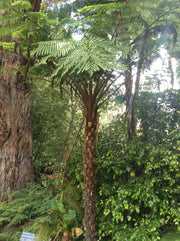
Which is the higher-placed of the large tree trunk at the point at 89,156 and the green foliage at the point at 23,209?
the large tree trunk at the point at 89,156

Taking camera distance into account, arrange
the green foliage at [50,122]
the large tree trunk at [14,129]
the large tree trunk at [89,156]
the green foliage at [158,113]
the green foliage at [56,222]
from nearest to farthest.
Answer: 1. the green foliage at [56,222]
2. the large tree trunk at [89,156]
3. the green foliage at [158,113]
4. the large tree trunk at [14,129]
5. the green foliage at [50,122]

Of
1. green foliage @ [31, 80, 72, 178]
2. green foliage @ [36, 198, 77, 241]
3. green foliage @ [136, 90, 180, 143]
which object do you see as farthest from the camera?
green foliage @ [31, 80, 72, 178]

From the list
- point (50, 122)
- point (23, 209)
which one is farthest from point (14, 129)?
point (23, 209)

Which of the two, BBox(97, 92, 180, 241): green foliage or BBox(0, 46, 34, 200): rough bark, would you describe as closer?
BBox(97, 92, 180, 241): green foliage

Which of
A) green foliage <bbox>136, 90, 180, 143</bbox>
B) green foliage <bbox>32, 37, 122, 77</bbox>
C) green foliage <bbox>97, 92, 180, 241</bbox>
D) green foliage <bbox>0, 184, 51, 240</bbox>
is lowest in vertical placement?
green foliage <bbox>0, 184, 51, 240</bbox>

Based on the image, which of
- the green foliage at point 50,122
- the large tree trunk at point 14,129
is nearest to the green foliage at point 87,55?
the large tree trunk at point 14,129

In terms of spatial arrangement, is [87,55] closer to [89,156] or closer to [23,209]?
[89,156]

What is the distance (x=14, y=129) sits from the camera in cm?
356

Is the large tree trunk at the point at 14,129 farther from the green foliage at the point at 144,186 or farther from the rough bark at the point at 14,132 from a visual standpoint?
the green foliage at the point at 144,186

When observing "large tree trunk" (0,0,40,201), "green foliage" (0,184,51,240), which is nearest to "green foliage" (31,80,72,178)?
"large tree trunk" (0,0,40,201)

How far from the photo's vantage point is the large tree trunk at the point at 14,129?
3.44 meters

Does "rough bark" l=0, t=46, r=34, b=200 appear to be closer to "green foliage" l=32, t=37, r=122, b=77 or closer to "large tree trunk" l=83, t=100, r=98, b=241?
"large tree trunk" l=83, t=100, r=98, b=241

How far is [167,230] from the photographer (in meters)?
2.62

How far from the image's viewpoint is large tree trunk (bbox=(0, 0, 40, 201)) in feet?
11.3
